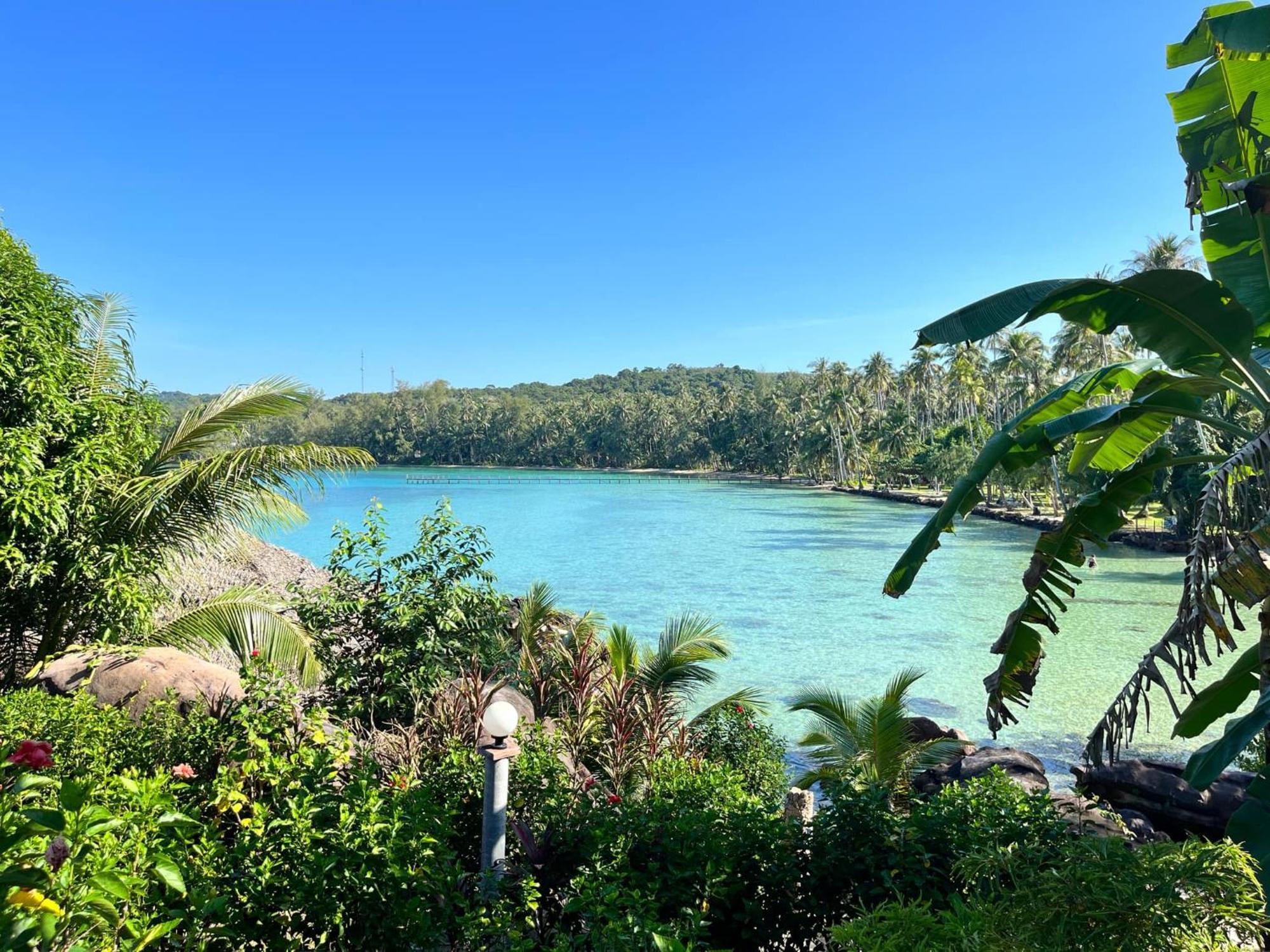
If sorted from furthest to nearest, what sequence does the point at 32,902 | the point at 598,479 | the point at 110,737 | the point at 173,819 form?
the point at 598,479 → the point at 110,737 → the point at 173,819 → the point at 32,902

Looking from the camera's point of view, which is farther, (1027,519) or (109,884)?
(1027,519)

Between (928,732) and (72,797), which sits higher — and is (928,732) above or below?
below

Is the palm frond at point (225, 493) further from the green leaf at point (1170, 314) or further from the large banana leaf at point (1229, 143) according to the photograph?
the large banana leaf at point (1229, 143)

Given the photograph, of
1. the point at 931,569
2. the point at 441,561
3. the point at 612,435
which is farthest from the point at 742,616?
the point at 612,435

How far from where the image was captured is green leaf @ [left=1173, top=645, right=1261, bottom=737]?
3.89 m

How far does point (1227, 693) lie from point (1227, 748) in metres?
1.12

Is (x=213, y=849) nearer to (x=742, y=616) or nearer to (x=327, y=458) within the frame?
(x=327, y=458)

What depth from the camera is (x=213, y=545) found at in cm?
658

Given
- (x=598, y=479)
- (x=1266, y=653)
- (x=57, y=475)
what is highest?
(x=57, y=475)

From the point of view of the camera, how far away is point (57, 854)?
1.91 meters

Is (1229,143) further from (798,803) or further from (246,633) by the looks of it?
(246,633)

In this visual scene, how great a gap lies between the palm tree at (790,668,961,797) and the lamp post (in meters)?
3.53

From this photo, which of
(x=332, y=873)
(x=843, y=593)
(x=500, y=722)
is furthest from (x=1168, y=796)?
(x=843, y=593)

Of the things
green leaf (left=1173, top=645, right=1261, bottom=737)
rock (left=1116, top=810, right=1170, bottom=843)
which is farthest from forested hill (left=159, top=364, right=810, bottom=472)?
green leaf (left=1173, top=645, right=1261, bottom=737)
